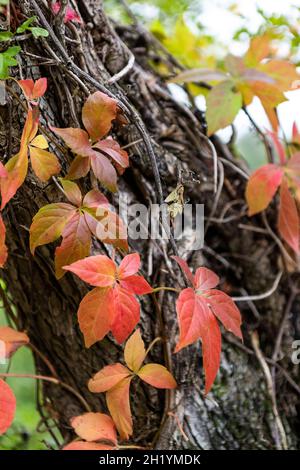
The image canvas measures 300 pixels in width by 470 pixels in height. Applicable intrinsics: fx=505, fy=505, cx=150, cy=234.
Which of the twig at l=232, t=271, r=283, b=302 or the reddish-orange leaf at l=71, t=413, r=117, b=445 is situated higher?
the twig at l=232, t=271, r=283, b=302

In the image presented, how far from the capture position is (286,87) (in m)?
0.80

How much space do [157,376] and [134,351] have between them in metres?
0.08

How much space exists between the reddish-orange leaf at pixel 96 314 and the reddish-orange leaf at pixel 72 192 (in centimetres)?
15

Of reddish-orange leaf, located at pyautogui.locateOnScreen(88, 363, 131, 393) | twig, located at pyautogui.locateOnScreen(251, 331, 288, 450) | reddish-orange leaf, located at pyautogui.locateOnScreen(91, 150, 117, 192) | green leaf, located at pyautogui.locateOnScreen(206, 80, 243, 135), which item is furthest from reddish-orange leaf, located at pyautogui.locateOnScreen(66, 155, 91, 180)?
twig, located at pyautogui.locateOnScreen(251, 331, 288, 450)

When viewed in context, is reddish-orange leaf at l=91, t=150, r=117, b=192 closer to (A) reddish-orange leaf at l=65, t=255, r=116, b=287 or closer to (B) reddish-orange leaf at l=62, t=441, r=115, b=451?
(A) reddish-orange leaf at l=65, t=255, r=116, b=287

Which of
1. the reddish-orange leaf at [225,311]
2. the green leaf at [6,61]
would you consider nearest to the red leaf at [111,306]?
the reddish-orange leaf at [225,311]

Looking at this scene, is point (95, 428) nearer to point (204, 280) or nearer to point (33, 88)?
point (204, 280)

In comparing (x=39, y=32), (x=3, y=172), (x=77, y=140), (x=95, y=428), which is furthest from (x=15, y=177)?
(x=95, y=428)

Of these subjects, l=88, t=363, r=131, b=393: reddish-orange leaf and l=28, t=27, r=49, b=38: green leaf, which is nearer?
l=28, t=27, r=49, b=38: green leaf

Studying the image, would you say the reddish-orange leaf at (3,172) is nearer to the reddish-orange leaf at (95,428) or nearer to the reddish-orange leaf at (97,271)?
the reddish-orange leaf at (97,271)

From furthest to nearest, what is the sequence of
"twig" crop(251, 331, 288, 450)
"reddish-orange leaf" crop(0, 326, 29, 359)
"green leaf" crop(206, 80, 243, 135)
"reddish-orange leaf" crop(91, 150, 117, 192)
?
"twig" crop(251, 331, 288, 450), "reddish-orange leaf" crop(0, 326, 29, 359), "reddish-orange leaf" crop(91, 150, 117, 192), "green leaf" crop(206, 80, 243, 135)

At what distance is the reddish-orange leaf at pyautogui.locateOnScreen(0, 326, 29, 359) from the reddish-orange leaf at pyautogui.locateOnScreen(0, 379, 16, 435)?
0.61 feet

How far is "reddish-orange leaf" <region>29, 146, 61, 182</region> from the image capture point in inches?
31.5

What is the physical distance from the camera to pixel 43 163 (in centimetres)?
81
